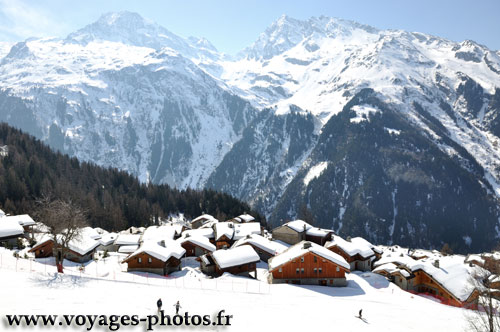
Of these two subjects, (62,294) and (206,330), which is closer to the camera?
(206,330)

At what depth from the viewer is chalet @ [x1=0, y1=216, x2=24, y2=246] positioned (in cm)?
7125

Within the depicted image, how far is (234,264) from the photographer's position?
67875 millimetres

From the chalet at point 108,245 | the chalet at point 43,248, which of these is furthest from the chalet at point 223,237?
the chalet at point 43,248

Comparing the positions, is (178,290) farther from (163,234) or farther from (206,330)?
(163,234)

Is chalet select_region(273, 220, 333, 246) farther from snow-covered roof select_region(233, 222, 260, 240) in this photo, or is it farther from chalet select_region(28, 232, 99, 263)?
chalet select_region(28, 232, 99, 263)

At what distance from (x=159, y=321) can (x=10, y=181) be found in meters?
127

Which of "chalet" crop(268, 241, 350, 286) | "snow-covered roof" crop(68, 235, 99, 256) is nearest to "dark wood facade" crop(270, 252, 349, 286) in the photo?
"chalet" crop(268, 241, 350, 286)

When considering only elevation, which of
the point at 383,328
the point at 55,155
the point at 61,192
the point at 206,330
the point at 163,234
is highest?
the point at 55,155

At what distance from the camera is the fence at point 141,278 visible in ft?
162

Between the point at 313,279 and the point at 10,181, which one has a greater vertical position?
the point at 10,181

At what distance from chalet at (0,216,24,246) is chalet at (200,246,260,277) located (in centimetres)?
4294

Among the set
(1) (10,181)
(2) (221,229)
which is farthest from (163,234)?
(1) (10,181)

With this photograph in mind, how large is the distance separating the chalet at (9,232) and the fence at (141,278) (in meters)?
16.4

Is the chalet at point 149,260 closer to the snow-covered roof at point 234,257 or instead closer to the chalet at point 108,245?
the snow-covered roof at point 234,257
